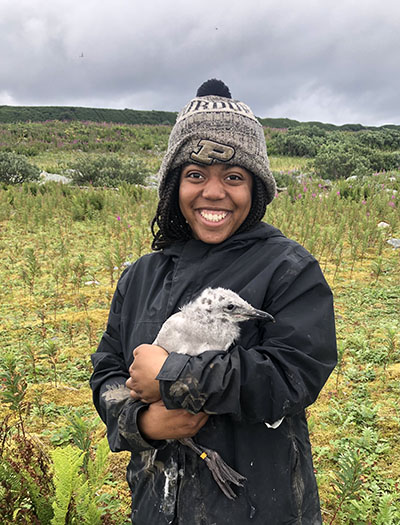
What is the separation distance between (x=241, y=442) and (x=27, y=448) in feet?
5.25

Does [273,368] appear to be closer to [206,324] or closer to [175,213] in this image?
[206,324]

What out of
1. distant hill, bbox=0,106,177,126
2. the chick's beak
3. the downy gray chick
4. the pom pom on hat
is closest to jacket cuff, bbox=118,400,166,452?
the downy gray chick

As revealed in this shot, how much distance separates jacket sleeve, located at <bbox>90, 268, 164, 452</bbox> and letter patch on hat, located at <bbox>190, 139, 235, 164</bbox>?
33.0 inches

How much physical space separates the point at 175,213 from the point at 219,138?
20.7 inches

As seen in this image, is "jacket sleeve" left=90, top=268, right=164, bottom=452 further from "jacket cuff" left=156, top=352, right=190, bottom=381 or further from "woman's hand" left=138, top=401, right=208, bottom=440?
"jacket cuff" left=156, top=352, right=190, bottom=381

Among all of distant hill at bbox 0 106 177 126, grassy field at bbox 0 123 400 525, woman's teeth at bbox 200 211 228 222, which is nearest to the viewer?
woman's teeth at bbox 200 211 228 222

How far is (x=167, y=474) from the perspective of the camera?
1565 millimetres

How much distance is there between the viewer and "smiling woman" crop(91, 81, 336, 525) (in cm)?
140

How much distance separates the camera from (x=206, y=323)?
1.62 metres

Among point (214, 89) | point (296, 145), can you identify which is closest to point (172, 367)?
point (214, 89)

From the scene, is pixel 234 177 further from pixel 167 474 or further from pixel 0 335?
pixel 0 335

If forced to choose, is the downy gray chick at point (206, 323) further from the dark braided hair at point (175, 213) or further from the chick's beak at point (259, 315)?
the dark braided hair at point (175, 213)

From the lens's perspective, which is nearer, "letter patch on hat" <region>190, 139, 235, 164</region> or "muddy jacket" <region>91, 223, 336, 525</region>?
"muddy jacket" <region>91, 223, 336, 525</region>

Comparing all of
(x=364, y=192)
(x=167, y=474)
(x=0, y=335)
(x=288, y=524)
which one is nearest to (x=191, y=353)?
(x=167, y=474)
